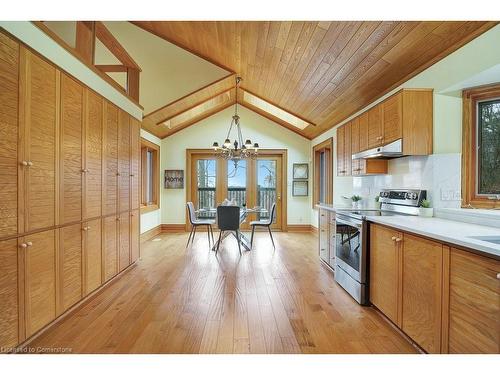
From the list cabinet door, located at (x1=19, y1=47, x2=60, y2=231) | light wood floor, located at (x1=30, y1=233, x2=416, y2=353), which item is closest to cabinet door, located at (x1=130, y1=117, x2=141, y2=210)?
light wood floor, located at (x1=30, y1=233, x2=416, y2=353)

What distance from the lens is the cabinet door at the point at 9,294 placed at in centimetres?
161

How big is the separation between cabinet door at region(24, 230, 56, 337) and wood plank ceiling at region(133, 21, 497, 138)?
294cm

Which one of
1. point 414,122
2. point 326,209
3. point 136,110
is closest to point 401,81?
point 414,122

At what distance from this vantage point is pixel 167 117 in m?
5.47

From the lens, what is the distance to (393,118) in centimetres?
259

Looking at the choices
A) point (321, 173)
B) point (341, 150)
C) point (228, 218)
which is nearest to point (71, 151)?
point (228, 218)

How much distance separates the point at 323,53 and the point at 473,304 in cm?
269

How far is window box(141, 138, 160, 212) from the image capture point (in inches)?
229

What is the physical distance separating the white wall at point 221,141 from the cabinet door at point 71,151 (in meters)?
4.25

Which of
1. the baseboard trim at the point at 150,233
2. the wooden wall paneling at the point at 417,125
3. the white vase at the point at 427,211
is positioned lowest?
the baseboard trim at the point at 150,233

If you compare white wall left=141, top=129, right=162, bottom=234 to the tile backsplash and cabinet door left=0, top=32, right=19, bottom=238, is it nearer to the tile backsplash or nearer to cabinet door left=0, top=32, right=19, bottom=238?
cabinet door left=0, top=32, right=19, bottom=238

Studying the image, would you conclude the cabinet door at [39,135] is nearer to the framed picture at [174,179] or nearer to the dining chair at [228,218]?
the dining chair at [228,218]

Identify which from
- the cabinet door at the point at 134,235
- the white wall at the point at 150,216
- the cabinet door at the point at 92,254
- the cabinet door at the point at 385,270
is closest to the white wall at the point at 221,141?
the white wall at the point at 150,216

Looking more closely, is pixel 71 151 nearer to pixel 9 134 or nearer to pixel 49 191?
pixel 49 191
